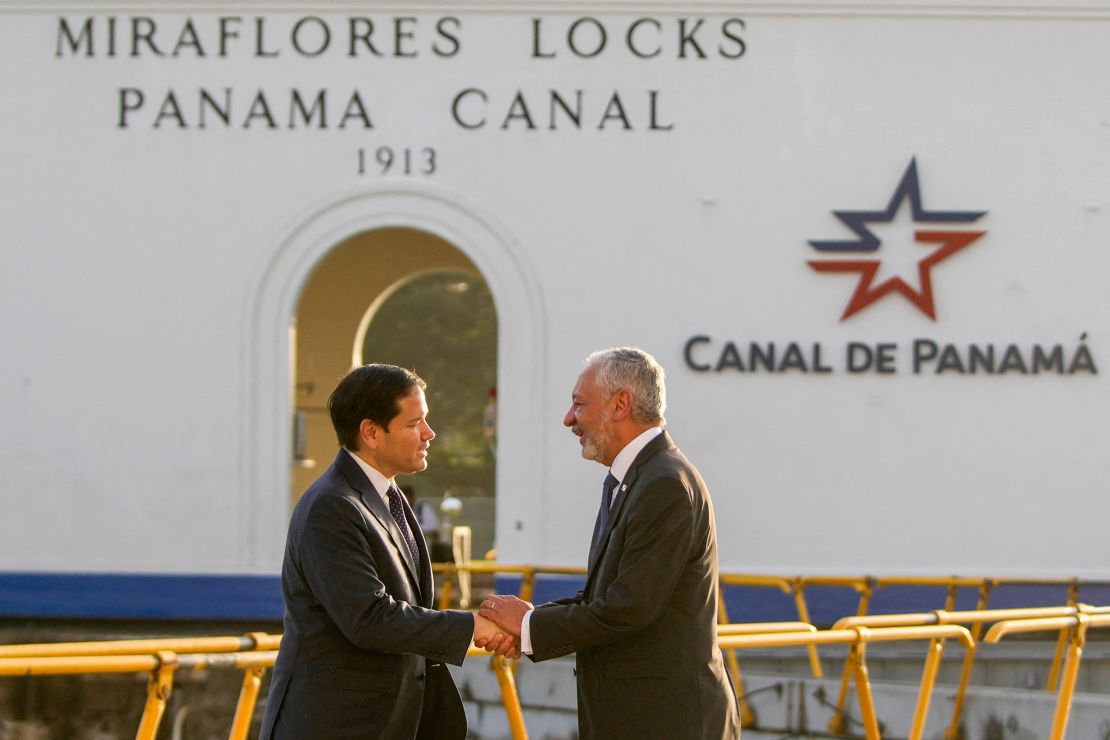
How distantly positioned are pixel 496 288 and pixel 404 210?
917 mm

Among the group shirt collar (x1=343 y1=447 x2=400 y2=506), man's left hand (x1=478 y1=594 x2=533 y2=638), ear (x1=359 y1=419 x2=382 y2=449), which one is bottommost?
man's left hand (x1=478 y1=594 x2=533 y2=638)

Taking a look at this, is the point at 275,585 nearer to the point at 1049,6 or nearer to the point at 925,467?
the point at 925,467

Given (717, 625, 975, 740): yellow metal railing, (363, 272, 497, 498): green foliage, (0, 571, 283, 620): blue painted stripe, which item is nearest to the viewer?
(717, 625, 975, 740): yellow metal railing

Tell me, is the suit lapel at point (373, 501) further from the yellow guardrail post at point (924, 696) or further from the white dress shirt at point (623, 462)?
the yellow guardrail post at point (924, 696)

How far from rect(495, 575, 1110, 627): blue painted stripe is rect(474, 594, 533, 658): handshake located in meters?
7.22

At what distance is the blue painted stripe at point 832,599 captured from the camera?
11977 mm

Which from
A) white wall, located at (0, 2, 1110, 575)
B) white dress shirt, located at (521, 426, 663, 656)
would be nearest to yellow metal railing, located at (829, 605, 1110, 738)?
white dress shirt, located at (521, 426, 663, 656)

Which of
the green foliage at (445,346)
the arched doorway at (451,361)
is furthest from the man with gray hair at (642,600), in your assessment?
the green foliage at (445,346)

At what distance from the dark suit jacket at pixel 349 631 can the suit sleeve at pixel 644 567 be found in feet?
1.12

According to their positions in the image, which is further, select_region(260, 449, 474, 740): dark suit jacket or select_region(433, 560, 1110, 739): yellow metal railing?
select_region(433, 560, 1110, 739): yellow metal railing

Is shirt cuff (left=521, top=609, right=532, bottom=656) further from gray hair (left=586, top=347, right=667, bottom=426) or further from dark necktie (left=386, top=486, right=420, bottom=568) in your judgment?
gray hair (left=586, top=347, right=667, bottom=426)

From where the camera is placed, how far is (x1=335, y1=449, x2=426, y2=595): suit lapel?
4574 millimetres

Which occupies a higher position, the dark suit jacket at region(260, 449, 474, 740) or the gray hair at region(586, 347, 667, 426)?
the gray hair at region(586, 347, 667, 426)

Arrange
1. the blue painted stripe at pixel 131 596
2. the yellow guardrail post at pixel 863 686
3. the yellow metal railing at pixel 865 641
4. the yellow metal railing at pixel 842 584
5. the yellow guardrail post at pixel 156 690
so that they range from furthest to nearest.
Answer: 1. the blue painted stripe at pixel 131 596
2. the yellow metal railing at pixel 842 584
3. the yellow guardrail post at pixel 863 686
4. the yellow metal railing at pixel 865 641
5. the yellow guardrail post at pixel 156 690
